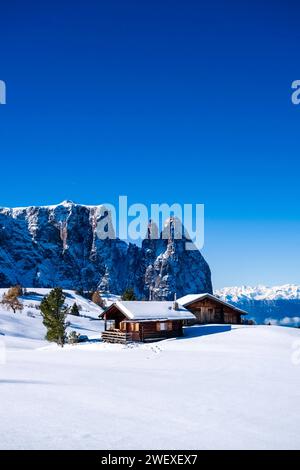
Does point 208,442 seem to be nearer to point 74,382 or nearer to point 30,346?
point 74,382

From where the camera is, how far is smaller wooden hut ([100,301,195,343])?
130 feet

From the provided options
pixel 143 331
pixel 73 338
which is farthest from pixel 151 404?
pixel 73 338

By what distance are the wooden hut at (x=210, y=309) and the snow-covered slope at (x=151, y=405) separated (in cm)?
2697

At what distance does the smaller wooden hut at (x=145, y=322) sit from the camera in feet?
130

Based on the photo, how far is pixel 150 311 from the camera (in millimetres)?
41188

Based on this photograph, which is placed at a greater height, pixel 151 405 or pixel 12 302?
pixel 12 302

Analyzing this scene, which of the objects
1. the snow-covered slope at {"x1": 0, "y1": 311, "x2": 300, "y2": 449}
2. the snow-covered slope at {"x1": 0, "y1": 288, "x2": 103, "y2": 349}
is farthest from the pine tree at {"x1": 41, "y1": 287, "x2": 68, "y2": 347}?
the snow-covered slope at {"x1": 0, "y1": 311, "x2": 300, "y2": 449}

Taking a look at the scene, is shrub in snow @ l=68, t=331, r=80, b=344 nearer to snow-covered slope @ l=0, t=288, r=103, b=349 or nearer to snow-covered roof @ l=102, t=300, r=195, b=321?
snow-covered slope @ l=0, t=288, r=103, b=349

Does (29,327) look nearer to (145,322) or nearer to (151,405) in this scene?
(145,322)

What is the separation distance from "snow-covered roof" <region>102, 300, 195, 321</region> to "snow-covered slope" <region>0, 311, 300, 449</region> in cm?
1683

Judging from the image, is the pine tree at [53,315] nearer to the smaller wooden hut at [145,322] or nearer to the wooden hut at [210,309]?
the smaller wooden hut at [145,322]

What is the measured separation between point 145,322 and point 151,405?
94.9 ft
